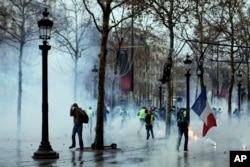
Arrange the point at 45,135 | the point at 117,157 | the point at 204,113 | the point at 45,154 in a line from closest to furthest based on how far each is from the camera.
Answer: the point at 45,154, the point at 45,135, the point at 117,157, the point at 204,113

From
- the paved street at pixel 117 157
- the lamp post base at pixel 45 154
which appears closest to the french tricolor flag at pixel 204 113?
the paved street at pixel 117 157

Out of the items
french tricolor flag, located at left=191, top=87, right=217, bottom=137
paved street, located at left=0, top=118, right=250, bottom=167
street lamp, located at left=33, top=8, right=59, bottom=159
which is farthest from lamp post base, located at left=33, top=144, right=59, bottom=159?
french tricolor flag, located at left=191, top=87, right=217, bottom=137

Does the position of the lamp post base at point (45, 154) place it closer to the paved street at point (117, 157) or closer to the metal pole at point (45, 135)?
the metal pole at point (45, 135)

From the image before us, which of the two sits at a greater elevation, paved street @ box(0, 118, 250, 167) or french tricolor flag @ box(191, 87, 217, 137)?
french tricolor flag @ box(191, 87, 217, 137)

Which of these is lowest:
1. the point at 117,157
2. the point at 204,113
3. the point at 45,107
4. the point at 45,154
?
the point at 117,157

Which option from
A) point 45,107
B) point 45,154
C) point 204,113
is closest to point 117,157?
point 45,154

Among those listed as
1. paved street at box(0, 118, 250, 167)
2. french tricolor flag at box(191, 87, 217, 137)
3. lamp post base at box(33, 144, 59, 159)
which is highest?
french tricolor flag at box(191, 87, 217, 137)

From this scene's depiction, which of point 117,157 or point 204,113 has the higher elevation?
point 204,113

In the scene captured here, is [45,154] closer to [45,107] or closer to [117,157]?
[45,107]

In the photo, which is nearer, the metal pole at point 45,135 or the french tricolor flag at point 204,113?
the metal pole at point 45,135

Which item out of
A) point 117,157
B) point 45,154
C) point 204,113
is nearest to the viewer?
point 45,154

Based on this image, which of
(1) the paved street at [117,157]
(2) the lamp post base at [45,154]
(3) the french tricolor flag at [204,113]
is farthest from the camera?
(3) the french tricolor flag at [204,113]

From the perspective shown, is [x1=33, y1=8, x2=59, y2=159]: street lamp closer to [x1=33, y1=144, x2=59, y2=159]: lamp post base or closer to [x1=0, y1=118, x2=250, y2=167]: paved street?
[x1=33, y1=144, x2=59, y2=159]: lamp post base

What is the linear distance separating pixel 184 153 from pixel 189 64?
947cm
